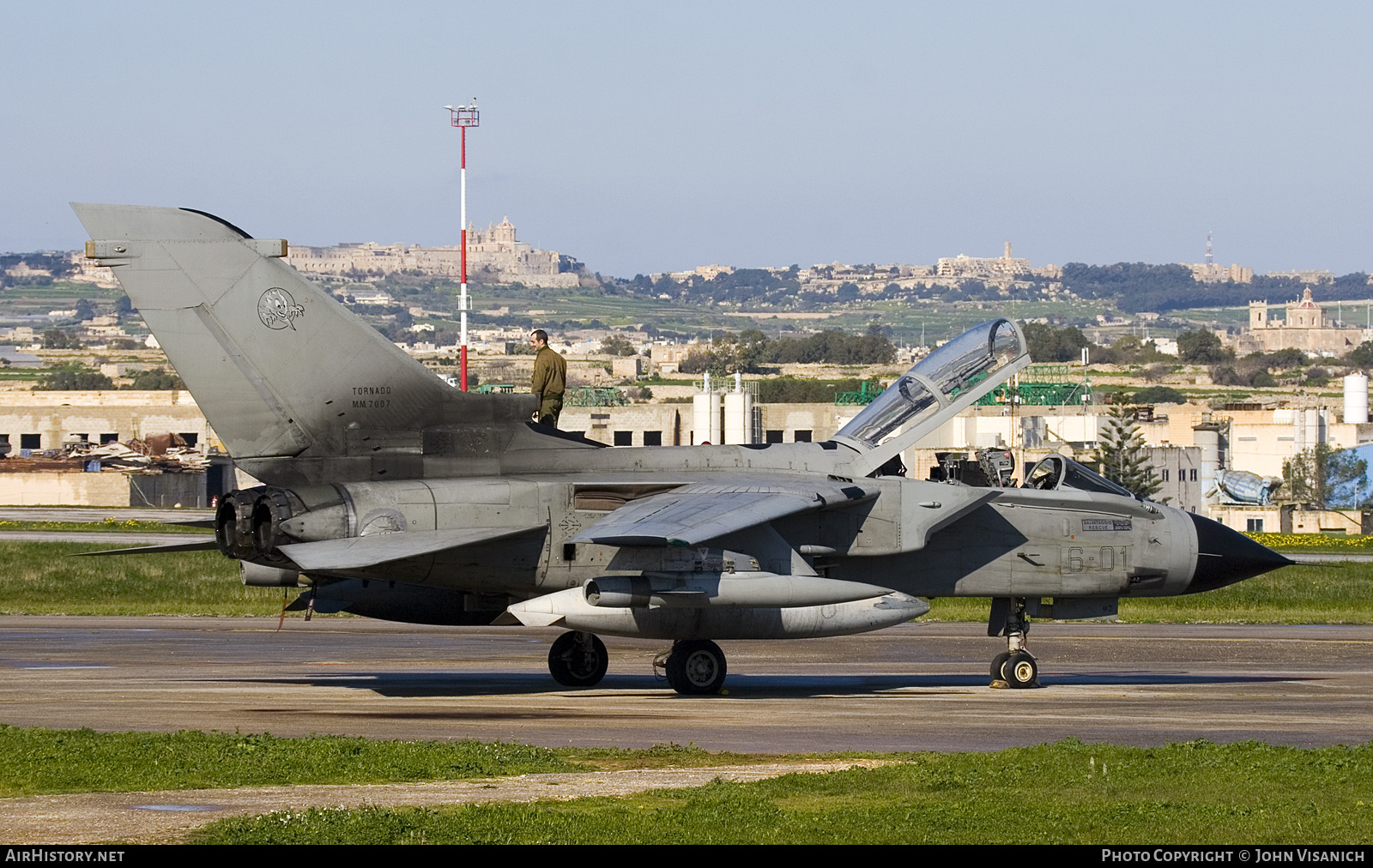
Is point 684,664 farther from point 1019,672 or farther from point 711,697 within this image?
point 1019,672

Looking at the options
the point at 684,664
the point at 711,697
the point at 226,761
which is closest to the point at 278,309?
the point at 684,664

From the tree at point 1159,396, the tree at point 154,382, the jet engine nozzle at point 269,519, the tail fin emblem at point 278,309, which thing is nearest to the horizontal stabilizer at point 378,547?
the jet engine nozzle at point 269,519

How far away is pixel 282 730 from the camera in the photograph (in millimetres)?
14922

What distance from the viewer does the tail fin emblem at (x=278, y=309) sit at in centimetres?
1770

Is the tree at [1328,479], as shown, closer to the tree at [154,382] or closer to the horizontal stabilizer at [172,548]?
the horizontal stabilizer at [172,548]

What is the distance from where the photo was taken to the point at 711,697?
60.2 feet

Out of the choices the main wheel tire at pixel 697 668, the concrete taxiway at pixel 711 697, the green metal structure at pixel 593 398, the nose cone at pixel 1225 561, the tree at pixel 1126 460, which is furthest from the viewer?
the green metal structure at pixel 593 398

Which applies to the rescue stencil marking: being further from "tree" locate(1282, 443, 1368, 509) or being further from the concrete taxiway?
"tree" locate(1282, 443, 1368, 509)

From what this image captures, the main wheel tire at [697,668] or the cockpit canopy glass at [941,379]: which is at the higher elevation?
the cockpit canopy glass at [941,379]

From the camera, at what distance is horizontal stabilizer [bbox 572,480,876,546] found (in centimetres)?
1628

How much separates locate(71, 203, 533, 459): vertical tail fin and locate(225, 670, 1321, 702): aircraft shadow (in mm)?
3316

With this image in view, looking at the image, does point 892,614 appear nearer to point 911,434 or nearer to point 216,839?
point 911,434

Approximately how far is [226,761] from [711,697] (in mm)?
7044
